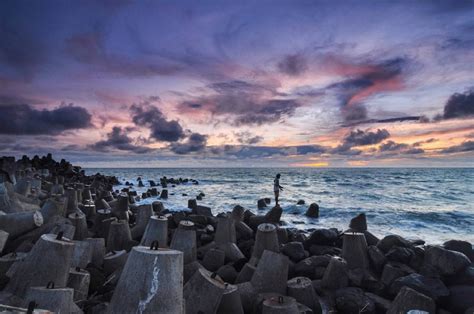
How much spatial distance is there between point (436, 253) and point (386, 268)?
1.03m

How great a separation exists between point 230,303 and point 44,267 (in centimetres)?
239

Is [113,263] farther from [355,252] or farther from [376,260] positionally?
[376,260]

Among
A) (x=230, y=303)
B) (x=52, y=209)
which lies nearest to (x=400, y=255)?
(x=230, y=303)

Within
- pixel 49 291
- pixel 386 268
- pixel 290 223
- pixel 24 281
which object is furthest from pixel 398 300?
pixel 290 223

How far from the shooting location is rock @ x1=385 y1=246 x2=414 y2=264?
803 centimetres

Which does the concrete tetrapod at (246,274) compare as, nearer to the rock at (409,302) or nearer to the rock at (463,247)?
the rock at (409,302)

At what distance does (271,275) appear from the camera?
5.96 m

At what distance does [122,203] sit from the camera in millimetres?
13141

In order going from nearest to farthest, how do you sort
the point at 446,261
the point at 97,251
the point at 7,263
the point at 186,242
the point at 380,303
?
the point at 7,263
the point at 380,303
the point at 97,251
the point at 446,261
the point at 186,242

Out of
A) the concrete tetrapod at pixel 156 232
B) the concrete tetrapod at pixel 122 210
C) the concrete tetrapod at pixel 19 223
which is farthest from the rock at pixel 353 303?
the concrete tetrapod at pixel 122 210

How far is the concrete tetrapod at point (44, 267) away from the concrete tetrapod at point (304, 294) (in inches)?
131

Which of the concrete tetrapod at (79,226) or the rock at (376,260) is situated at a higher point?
the concrete tetrapod at (79,226)

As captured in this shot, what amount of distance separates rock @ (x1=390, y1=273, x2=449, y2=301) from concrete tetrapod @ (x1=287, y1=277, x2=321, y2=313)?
5.31 feet

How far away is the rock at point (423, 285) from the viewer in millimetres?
6133
